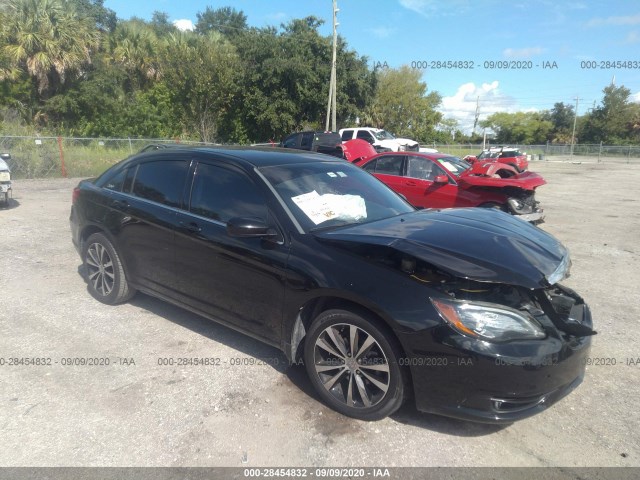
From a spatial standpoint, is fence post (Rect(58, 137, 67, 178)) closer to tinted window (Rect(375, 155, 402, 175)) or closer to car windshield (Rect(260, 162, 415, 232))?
tinted window (Rect(375, 155, 402, 175))

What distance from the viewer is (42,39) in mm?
23891

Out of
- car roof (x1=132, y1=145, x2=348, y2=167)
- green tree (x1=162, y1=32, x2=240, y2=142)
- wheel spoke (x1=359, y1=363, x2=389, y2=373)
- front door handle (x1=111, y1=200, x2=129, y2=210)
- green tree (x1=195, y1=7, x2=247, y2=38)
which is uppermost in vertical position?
green tree (x1=195, y1=7, x2=247, y2=38)

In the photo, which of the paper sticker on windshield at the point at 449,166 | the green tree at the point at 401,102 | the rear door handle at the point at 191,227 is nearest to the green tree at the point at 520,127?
the green tree at the point at 401,102

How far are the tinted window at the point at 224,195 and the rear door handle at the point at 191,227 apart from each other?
105 mm

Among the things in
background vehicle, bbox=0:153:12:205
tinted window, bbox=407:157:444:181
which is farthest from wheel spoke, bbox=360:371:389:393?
background vehicle, bbox=0:153:12:205

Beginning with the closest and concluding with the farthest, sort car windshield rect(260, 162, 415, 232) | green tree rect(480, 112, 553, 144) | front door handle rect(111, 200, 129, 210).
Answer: car windshield rect(260, 162, 415, 232) → front door handle rect(111, 200, 129, 210) → green tree rect(480, 112, 553, 144)

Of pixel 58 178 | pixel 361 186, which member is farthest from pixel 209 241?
pixel 58 178

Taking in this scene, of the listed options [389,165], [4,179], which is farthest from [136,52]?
[389,165]

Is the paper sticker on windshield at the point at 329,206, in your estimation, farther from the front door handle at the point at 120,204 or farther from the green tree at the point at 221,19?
the green tree at the point at 221,19

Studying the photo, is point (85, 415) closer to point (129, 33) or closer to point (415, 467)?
point (415, 467)

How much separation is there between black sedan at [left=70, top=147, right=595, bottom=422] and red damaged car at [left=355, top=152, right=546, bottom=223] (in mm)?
5358

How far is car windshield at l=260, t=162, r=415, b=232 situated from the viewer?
3.59 meters

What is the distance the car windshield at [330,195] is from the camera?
3586 millimetres

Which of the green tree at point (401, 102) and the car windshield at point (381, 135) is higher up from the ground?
the green tree at point (401, 102)
